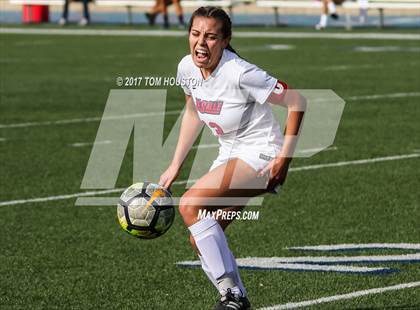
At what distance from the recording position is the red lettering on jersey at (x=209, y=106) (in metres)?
7.01

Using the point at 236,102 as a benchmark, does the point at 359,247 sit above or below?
below

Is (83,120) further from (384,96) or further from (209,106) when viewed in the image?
(209,106)

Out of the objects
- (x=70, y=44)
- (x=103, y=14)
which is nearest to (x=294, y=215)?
(x=70, y=44)

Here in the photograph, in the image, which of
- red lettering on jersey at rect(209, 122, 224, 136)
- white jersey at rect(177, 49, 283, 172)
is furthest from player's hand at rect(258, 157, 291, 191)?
red lettering on jersey at rect(209, 122, 224, 136)

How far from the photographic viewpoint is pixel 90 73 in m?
24.2

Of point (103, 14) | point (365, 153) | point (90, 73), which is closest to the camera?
point (365, 153)

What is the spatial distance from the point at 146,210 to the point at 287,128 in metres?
1.04

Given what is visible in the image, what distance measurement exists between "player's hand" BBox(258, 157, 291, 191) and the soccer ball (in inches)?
26.9

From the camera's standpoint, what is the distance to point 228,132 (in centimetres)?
708

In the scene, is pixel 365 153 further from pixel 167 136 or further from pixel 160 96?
pixel 160 96

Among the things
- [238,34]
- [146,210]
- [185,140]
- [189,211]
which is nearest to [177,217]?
[185,140]

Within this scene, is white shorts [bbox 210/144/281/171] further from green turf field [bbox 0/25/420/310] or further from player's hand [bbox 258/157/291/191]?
green turf field [bbox 0/25/420/310]

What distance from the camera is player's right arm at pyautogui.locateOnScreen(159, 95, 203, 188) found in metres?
7.35

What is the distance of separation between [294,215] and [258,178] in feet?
12.2
